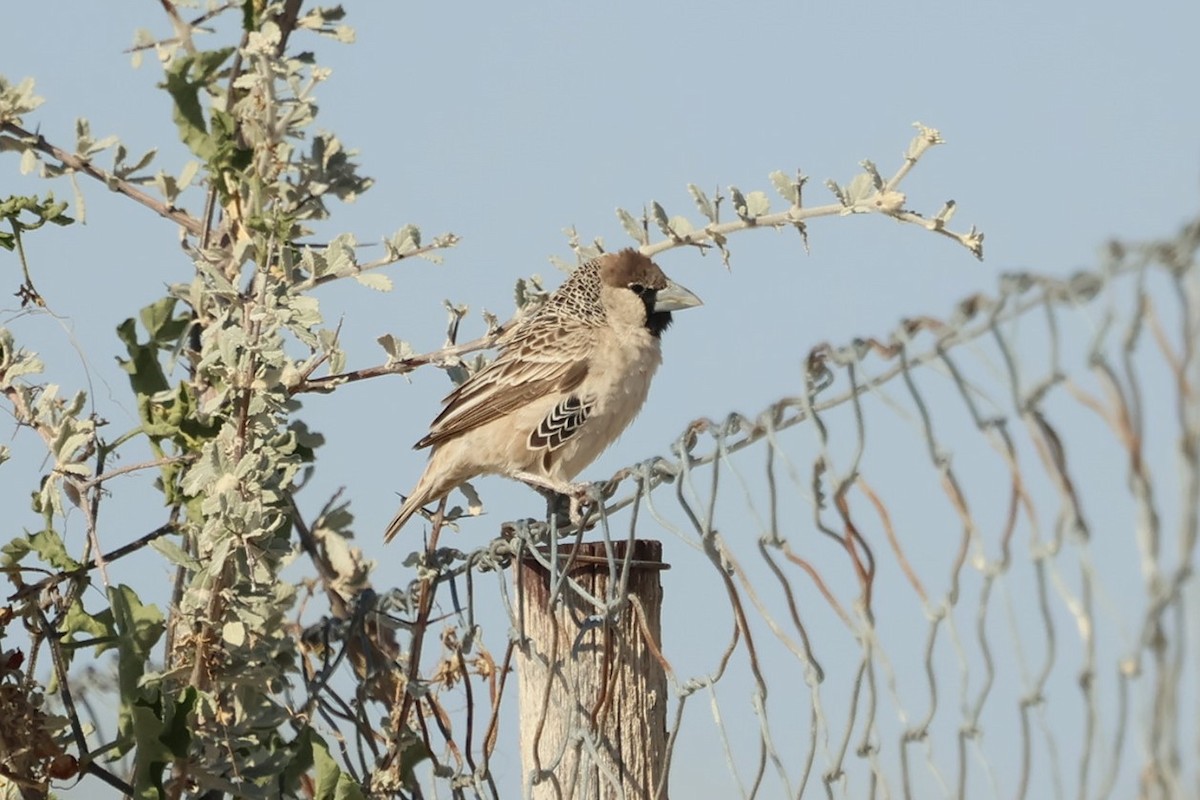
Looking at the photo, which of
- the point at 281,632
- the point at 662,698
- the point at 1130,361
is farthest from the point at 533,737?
the point at 1130,361

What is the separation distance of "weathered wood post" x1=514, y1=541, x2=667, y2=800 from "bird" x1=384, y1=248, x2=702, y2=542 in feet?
7.89

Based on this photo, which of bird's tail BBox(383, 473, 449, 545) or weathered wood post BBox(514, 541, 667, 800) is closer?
A: weathered wood post BBox(514, 541, 667, 800)

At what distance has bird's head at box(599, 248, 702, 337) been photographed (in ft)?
22.4

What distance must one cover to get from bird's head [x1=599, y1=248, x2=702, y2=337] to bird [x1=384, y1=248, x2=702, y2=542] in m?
0.12

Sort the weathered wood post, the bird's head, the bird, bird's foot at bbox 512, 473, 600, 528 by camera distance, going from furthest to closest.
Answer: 1. the bird's head
2. the bird
3. bird's foot at bbox 512, 473, 600, 528
4. the weathered wood post

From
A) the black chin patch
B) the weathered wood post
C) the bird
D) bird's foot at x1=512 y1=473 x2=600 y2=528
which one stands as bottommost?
the weathered wood post

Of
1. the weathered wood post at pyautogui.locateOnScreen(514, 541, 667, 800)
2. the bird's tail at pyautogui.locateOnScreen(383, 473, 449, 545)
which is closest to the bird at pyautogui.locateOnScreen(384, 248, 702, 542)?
the bird's tail at pyautogui.locateOnScreen(383, 473, 449, 545)

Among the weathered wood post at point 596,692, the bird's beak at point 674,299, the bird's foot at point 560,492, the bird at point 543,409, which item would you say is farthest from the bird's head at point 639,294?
the weathered wood post at point 596,692

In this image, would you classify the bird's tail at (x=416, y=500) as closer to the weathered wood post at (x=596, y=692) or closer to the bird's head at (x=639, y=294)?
the bird's head at (x=639, y=294)

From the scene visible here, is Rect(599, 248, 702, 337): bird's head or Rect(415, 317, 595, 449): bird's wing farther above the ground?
Rect(599, 248, 702, 337): bird's head

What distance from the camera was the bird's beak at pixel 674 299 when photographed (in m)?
6.83

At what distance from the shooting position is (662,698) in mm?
3506

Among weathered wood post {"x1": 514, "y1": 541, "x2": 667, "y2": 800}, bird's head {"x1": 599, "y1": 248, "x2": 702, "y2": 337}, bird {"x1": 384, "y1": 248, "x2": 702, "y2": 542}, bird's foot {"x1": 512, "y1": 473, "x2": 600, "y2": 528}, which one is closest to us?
weathered wood post {"x1": 514, "y1": 541, "x2": 667, "y2": 800}

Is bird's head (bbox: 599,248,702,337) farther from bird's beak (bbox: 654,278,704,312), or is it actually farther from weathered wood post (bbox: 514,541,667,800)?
weathered wood post (bbox: 514,541,667,800)
